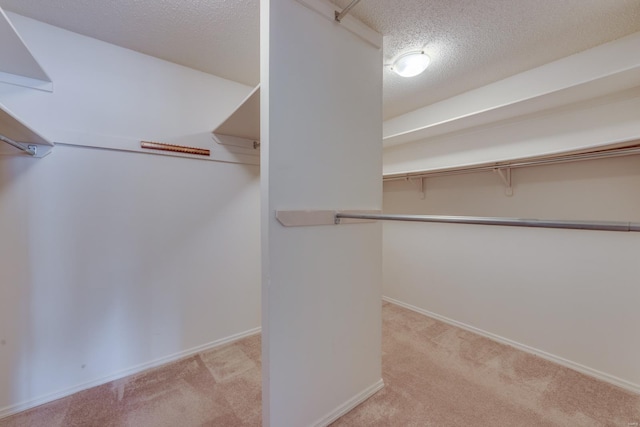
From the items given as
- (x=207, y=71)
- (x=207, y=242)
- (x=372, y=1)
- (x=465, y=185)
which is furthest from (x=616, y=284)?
(x=207, y=71)

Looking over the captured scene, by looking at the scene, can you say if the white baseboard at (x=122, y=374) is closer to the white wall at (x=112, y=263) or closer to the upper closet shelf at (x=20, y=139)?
the white wall at (x=112, y=263)

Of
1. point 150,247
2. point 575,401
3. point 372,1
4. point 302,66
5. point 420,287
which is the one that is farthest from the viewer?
point 420,287

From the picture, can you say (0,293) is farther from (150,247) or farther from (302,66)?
(302,66)

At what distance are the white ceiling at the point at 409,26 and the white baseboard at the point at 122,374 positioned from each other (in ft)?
7.85

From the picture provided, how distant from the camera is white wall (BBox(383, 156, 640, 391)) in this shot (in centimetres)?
169

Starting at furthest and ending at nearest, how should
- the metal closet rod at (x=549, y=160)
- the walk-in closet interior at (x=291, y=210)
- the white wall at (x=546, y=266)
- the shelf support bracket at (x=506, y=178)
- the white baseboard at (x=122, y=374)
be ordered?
the shelf support bracket at (x=506, y=178)
the white wall at (x=546, y=266)
the metal closet rod at (x=549, y=160)
the white baseboard at (x=122, y=374)
the walk-in closet interior at (x=291, y=210)

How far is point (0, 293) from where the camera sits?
4.75 ft

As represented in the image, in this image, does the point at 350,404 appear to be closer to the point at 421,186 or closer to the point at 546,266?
the point at 546,266

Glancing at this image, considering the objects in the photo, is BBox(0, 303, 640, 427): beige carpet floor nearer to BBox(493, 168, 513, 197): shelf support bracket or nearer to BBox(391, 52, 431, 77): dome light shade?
BBox(493, 168, 513, 197): shelf support bracket

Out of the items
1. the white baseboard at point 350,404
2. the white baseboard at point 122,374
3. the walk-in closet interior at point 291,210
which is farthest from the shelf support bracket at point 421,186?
the white baseboard at point 122,374

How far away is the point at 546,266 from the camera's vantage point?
6.53ft

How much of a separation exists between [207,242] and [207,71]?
1.50 meters

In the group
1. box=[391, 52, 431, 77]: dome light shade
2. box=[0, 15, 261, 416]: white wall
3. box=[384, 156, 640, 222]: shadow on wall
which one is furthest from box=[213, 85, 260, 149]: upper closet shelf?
box=[384, 156, 640, 222]: shadow on wall

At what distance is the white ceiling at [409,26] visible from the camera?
4.62 ft
